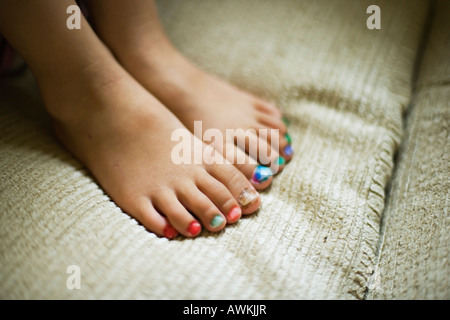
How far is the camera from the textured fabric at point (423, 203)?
401 millimetres

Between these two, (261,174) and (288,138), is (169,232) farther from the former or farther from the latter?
(288,138)

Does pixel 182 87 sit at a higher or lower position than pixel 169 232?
higher

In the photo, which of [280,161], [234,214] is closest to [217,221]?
[234,214]

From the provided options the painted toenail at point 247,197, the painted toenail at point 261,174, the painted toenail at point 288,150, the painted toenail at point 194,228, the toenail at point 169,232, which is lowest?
the toenail at point 169,232

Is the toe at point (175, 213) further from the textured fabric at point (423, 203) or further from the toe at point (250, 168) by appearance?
the textured fabric at point (423, 203)

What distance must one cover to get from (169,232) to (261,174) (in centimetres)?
16

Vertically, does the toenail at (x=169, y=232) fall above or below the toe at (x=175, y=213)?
below

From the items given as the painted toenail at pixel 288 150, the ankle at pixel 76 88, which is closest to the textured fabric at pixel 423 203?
the painted toenail at pixel 288 150

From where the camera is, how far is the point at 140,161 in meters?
0.52

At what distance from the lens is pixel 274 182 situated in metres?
0.54

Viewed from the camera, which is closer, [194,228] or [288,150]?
[194,228]

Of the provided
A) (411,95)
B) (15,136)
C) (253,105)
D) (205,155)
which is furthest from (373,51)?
(15,136)

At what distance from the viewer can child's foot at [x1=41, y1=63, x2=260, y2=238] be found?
479 millimetres
